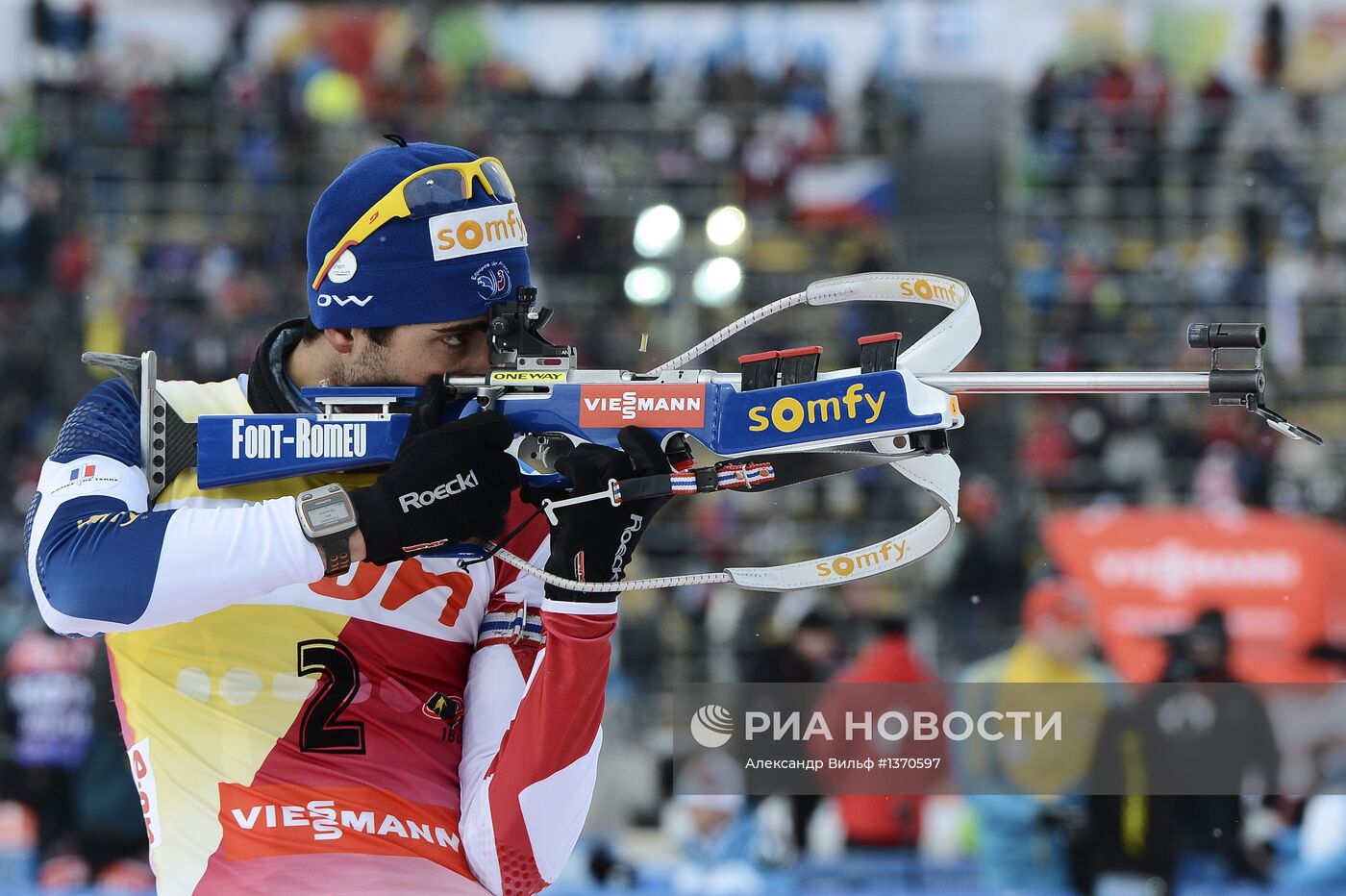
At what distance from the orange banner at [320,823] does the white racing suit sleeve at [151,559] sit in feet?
1.00

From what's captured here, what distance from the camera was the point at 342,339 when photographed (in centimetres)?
221

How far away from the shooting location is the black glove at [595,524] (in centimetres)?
201

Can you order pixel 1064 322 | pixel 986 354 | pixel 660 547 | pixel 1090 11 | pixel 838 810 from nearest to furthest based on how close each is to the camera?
pixel 838 810 < pixel 986 354 < pixel 660 547 < pixel 1064 322 < pixel 1090 11

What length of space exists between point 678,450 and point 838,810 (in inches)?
113

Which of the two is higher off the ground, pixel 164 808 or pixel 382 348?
pixel 382 348

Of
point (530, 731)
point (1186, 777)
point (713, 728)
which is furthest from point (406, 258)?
point (1186, 777)

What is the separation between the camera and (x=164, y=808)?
6.87ft

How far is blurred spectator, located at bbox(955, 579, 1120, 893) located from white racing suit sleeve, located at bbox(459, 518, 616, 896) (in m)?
1.83

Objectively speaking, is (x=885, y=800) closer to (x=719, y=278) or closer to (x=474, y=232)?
(x=719, y=278)

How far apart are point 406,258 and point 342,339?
17 cm

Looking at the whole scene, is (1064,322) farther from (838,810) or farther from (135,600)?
(135,600)

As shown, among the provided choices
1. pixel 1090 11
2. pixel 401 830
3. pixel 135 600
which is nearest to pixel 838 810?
pixel 401 830

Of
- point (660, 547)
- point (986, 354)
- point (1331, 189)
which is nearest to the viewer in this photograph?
point (986, 354)

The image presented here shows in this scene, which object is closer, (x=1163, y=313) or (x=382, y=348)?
(x=382, y=348)
